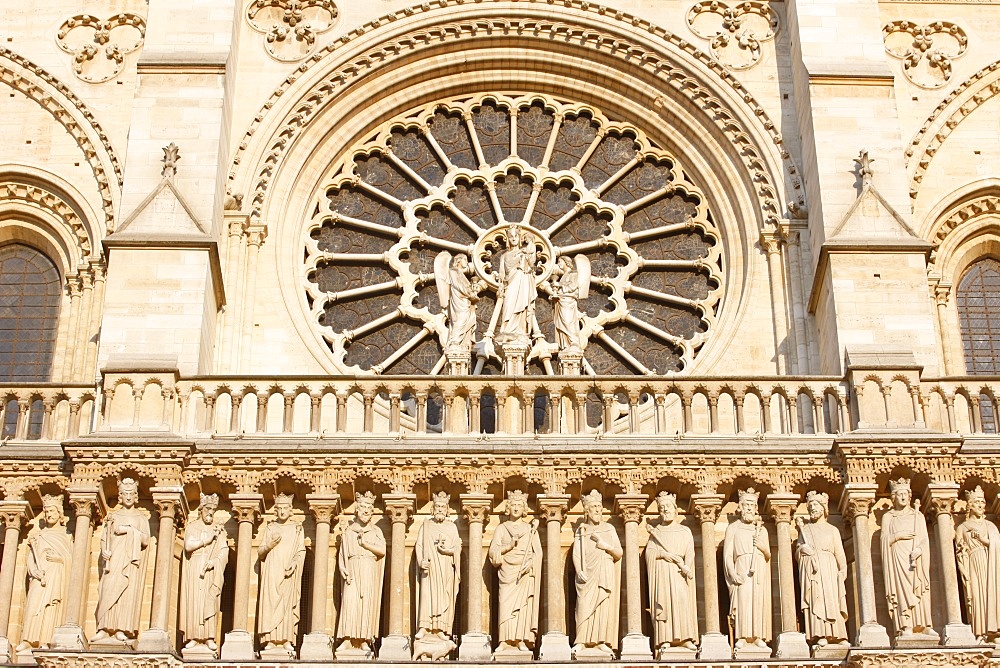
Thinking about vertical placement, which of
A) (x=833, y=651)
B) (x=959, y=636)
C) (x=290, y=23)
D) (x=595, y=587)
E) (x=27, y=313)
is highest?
(x=290, y=23)

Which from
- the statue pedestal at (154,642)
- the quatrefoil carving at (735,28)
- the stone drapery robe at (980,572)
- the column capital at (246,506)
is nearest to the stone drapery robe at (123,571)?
the statue pedestal at (154,642)

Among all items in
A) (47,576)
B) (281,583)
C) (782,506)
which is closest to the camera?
(281,583)

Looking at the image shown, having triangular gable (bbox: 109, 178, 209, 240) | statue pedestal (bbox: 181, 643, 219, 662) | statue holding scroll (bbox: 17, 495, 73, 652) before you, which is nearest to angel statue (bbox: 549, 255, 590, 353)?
triangular gable (bbox: 109, 178, 209, 240)

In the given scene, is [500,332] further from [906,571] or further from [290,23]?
[290,23]

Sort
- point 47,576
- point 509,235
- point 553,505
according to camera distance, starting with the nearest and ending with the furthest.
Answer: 1. point 47,576
2. point 553,505
3. point 509,235

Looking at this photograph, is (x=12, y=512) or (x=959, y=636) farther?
(x=12, y=512)

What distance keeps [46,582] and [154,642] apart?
1.16 metres

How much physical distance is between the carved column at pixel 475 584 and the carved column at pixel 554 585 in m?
0.48

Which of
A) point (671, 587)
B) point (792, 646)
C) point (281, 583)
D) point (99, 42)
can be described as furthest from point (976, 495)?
point (99, 42)

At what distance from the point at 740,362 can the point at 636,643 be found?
408 cm

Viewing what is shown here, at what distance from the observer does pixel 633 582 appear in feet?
56.3

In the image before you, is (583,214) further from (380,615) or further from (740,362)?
(380,615)

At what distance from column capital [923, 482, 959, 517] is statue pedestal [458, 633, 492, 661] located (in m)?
4.06

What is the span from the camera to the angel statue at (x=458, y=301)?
61.9 feet
